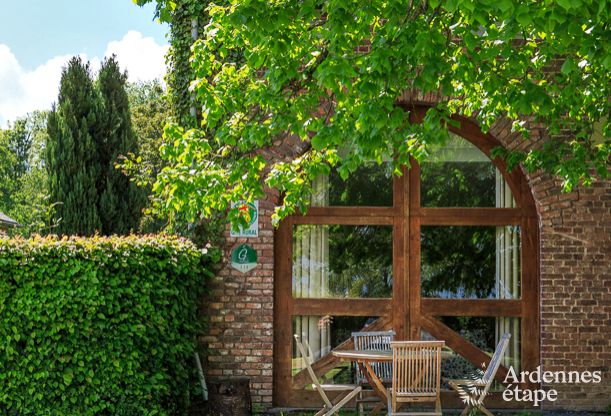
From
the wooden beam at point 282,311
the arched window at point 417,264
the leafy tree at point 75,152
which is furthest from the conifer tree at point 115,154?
the arched window at point 417,264

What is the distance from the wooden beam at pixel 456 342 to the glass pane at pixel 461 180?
1.41 meters

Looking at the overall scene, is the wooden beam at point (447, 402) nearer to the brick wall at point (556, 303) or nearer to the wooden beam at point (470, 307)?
the brick wall at point (556, 303)

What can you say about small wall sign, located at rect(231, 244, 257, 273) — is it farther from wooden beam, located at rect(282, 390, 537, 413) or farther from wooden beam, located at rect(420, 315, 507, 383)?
wooden beam, located at rect(420, 315, 507, 383)

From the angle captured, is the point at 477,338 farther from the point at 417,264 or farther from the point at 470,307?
the point at 417,264

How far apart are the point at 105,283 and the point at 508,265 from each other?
190 inches

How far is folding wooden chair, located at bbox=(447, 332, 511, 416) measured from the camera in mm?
8281

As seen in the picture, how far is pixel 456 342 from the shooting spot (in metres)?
10.2

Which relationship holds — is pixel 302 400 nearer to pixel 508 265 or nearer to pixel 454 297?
pixel 454 297

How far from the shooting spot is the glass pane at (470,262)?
406 inches

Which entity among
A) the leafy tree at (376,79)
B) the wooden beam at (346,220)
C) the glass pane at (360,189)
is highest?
the leafy tree at (376,79)

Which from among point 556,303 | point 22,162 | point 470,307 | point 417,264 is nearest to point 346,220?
point 417,264

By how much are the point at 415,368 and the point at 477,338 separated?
103 inches

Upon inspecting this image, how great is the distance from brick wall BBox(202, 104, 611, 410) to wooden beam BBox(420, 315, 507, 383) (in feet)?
2.37

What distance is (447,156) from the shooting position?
413 inches
